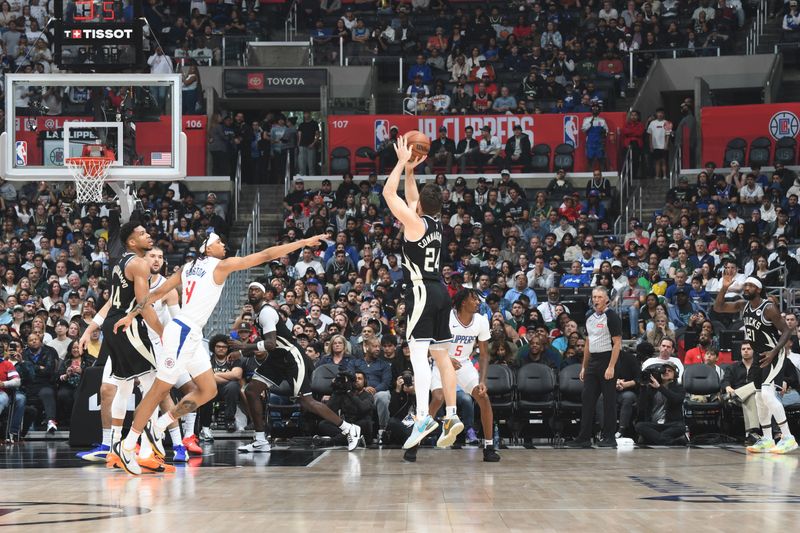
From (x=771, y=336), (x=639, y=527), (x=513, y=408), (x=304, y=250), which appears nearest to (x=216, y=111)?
(x=304, y=250)

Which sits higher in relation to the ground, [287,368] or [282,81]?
[282,81]

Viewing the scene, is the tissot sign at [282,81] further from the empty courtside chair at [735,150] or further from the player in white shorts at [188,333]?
the player in white shorts at [188,333]

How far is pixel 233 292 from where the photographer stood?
867 inches

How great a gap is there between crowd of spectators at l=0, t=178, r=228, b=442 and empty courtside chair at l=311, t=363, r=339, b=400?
120 inches

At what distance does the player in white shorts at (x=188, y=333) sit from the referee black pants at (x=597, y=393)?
5.36 meters

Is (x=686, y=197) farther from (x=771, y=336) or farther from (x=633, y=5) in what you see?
(x=771, y=336)

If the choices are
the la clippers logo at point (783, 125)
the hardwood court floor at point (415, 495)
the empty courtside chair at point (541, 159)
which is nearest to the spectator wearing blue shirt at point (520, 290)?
the empty courtside chair at point (541, 159)

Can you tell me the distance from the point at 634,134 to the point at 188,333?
17.9 m

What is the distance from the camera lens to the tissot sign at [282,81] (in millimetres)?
29594

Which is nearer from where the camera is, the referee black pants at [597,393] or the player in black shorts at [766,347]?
the player in black shorts at [766,347]

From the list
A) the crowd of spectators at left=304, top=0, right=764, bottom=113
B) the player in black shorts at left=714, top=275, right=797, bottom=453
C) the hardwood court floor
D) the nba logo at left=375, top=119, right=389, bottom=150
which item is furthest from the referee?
the crowd of spectators at left=304, top=0, right=764, bottom=113

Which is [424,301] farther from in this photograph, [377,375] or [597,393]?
[377,375]

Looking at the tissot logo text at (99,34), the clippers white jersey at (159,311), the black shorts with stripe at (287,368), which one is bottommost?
the black shorts with stripe at (287,368)

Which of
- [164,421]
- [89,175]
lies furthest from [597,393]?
[89,175]
